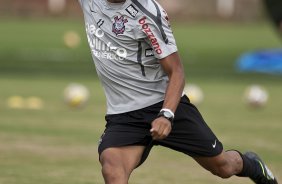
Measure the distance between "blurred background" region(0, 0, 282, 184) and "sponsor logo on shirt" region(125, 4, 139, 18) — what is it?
2974 millimetres

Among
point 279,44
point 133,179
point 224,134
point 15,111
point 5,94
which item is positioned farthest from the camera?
point 279,44

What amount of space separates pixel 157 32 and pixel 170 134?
1013mm

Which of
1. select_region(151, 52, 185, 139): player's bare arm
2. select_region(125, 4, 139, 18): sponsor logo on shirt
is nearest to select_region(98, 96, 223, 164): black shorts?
select_region(151, 52, 185, 139): player's bare arm

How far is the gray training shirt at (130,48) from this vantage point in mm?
8102

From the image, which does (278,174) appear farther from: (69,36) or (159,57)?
(69,36)

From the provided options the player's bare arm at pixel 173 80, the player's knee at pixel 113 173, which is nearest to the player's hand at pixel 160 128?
the player's bare arm at pixel 173 80

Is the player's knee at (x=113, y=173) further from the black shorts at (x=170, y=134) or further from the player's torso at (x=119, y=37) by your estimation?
the player's torso at (x=119, y=37)

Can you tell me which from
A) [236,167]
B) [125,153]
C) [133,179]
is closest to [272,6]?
[133,179]

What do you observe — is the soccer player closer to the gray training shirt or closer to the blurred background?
the gray training shirt

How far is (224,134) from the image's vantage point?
15.1m

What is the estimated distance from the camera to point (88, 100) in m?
20.0

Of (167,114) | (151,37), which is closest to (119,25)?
(151,37)

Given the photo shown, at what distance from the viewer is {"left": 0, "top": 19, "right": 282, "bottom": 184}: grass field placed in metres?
11.4

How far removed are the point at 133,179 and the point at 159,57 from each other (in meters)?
3.08
